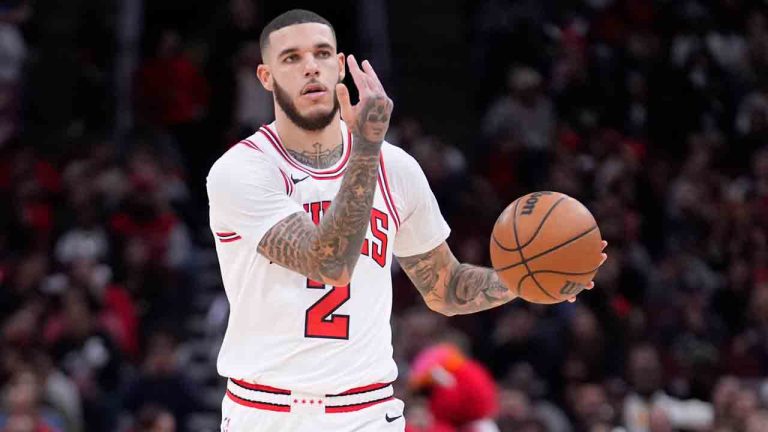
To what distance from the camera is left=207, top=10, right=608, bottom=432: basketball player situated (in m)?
5.30

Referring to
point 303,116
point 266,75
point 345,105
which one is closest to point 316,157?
point 303,116

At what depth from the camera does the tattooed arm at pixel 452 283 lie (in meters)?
5.99

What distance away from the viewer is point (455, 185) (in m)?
15.7

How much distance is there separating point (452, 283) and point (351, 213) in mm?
1195

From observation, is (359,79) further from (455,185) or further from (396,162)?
(455,185)

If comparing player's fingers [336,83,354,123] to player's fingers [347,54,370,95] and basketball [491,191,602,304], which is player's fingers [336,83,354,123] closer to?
player's fingers [347,54,370,95]

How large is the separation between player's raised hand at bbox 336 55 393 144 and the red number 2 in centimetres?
73

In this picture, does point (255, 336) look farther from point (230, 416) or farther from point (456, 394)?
point (456, 394)

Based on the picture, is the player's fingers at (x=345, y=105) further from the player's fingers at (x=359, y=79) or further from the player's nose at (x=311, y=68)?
the player's nose at (x=311, y=68)

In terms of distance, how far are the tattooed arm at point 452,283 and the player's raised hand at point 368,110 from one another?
1.18 metres

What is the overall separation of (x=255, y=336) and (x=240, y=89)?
10521mm

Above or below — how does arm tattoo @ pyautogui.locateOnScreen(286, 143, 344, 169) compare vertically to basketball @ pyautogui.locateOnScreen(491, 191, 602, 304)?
above

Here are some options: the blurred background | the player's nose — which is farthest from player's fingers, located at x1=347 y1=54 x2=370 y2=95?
the blurred background

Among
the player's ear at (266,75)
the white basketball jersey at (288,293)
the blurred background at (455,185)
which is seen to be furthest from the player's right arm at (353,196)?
the blurred background at (455,185)
